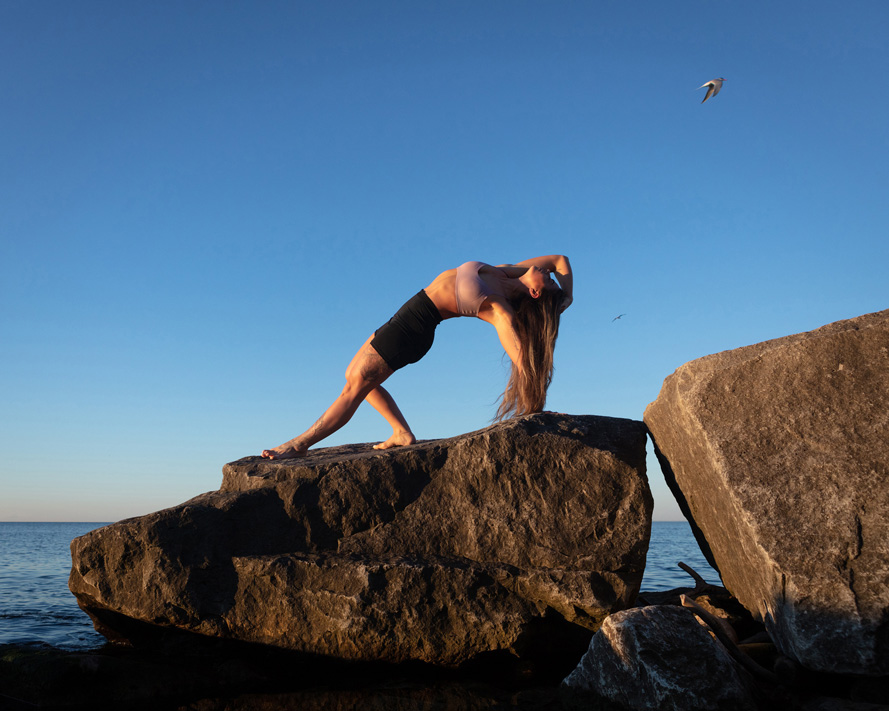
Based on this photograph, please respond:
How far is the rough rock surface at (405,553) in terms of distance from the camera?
379 centimetres

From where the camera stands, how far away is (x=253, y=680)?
379cm

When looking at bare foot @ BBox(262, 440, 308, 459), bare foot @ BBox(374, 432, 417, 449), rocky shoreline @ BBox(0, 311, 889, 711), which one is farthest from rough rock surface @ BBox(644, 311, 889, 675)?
bare foot @ BBox(262, 440, 308, 459)

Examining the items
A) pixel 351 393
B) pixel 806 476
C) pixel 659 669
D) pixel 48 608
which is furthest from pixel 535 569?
pixel 48 608

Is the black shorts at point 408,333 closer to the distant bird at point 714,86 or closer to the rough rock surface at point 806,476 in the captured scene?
the rough rock surface at point 806,476

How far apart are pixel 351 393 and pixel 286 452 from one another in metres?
0.76

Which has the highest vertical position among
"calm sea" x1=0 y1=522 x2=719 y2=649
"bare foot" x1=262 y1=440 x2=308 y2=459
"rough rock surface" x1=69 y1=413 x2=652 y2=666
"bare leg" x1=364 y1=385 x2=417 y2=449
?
"bare leg" x1=364 y1=385 x2=417 y2=449

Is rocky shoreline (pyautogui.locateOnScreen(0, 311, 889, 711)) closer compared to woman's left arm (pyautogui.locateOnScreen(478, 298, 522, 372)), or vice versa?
rocky shoreline (pyautogui.locateOnScreen(0, 311, 889, 711))

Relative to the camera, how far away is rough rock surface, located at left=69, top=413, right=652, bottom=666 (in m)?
3.79

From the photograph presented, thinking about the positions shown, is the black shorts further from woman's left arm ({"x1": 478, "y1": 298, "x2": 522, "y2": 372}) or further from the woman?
woman's left arm ({"x1": 478, "y1": 298, "x2": 522, "y2": 372})

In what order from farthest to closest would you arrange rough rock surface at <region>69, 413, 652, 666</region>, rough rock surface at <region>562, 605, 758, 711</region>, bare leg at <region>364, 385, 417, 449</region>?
bare leg at <region>364, 385, 417, 449</region>, rough rock surface at <region>69, 413, 652, 666</region>, rough rock surface at <region>562, 605, 758, 711</region>

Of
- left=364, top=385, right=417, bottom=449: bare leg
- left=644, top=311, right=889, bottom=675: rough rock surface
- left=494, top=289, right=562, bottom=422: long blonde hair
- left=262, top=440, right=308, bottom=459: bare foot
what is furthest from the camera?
left=364, top=385, right=417, bottom=449: bare leg

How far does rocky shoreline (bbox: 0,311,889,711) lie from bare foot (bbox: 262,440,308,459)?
1.59ft

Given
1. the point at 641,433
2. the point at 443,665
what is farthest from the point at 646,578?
the point at 443,665

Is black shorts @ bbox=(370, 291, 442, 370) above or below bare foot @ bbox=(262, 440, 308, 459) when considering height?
above
